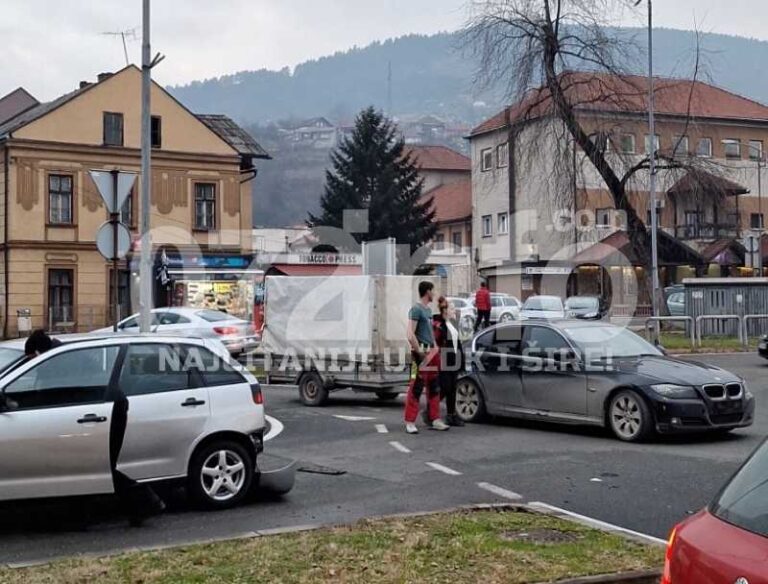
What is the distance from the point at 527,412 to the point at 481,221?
173 feet

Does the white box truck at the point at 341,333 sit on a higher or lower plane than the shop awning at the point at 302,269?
lower

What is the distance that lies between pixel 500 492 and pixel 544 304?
101ft

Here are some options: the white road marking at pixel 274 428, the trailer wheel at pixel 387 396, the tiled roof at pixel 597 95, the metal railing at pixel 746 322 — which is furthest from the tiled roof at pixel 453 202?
the white road marking at pixel 274 428

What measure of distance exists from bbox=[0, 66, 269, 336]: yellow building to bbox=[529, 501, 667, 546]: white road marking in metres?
33.7

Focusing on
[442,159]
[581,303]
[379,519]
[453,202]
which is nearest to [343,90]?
[442,159]

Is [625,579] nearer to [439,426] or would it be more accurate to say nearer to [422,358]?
[422,358]

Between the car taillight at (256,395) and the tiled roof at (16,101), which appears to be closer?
the car taillight at (256,395)

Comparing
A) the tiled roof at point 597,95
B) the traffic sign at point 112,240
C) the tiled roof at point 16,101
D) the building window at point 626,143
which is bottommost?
the traffic sign at point 112,240

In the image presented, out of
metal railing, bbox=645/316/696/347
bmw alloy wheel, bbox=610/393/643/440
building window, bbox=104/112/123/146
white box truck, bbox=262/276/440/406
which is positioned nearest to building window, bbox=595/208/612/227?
building window, bbox=104/112/123/146

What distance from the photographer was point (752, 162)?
63.5m

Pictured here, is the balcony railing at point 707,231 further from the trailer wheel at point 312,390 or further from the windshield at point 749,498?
the windshield at point 749,498

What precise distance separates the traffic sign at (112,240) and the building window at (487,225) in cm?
5132

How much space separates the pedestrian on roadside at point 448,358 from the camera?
13242 mm

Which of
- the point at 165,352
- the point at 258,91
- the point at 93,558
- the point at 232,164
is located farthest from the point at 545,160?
the point at 258,91
